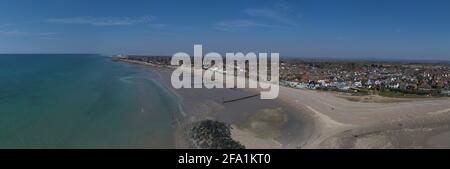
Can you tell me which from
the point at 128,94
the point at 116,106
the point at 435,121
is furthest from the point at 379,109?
the point at 128,94

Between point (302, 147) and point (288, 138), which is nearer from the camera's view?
point (302, 147)

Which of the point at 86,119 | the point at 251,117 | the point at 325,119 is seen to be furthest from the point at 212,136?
the point at 86,119

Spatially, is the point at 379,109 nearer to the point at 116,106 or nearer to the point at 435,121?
the point at 435,121

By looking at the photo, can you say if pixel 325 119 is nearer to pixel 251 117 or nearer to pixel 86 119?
pixel 251 117

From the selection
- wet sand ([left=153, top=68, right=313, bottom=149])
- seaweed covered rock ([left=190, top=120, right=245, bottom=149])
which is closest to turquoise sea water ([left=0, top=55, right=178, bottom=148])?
seaweed covered rock ([left=190, top=120, right=245, bottom=149])

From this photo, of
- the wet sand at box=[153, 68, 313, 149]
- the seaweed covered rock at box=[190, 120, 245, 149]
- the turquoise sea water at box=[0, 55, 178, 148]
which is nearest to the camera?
the seaweed covered rock at box=[190, 120, 245, 149]

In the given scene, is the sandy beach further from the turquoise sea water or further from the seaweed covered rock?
the turquoise sea water

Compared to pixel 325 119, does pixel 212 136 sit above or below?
below
